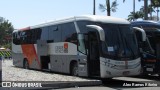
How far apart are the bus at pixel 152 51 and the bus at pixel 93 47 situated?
2.82 meters

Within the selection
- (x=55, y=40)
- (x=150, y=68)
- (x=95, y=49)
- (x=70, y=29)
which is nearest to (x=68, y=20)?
(x=70, y=29)

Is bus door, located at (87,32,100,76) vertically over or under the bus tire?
over

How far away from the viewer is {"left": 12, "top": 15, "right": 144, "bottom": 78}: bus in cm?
1742

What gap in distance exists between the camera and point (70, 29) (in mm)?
20469

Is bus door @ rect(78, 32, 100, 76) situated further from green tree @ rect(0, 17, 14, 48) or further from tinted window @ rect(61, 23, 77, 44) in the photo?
green tree @ rect(0, 17, 14, 48)

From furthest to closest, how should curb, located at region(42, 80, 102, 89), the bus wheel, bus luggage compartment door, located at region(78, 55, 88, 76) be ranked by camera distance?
1. the bus wheel
2. bus luggage compartment door, located at region(78, 55, 88, 76)
3. curb, located at region(42, 80, 102, 89)

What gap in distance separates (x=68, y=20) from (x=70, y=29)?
62 cm

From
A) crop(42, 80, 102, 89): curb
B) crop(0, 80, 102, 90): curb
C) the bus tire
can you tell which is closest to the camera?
crop(0, 80, 102, 90): curb

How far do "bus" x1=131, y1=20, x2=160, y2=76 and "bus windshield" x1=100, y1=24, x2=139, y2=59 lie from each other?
3.00m

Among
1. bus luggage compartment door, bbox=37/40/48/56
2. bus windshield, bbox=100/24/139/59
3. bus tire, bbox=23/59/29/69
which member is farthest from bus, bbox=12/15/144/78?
bus tire, bbox=23/59/29/69

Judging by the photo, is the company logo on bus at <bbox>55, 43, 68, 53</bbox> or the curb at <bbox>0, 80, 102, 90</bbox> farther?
the company logo on bus at <bbox>55, 43, 68, 53</bbox>

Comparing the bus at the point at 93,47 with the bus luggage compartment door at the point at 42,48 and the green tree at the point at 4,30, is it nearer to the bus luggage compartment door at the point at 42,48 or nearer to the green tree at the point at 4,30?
the bus luggage compartment door at the point at 42,48

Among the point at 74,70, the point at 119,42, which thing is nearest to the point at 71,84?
the point at 119,42

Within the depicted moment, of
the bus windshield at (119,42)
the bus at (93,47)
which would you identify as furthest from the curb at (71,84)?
the bus windshield at (119,42)
